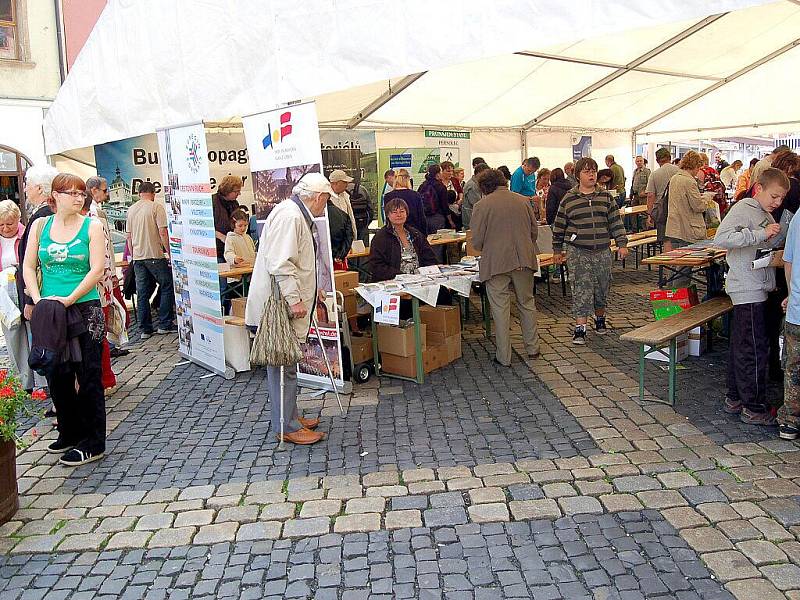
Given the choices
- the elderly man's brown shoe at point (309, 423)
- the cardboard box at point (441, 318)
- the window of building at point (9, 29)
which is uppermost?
the window of building at point (9, 29)

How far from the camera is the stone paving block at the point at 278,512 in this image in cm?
379

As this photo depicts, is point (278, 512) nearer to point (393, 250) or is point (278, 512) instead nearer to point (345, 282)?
point (345, 282)

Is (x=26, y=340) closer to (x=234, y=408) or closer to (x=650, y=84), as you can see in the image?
(x=234, y=408)

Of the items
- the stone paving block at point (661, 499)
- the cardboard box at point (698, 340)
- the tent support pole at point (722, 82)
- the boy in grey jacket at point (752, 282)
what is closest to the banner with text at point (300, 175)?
the stone paving block at point (661, 499)

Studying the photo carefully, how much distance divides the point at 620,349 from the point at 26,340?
5229mm

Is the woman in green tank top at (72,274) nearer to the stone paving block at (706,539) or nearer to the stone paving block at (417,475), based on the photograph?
the stone paving block at (417,475)

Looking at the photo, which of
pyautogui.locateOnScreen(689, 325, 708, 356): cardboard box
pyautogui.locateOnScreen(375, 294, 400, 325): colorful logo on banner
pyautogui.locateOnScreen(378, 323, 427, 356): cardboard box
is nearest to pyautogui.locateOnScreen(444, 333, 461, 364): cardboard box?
pyautogui.locateOnScreen(378, 323, 427, 356): cardboard box

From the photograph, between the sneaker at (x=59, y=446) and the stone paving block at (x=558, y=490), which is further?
the sneaker at (x=59, y=446)

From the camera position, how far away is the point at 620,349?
669cm

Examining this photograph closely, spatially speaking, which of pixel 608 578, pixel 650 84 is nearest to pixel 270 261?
pixel 608 578

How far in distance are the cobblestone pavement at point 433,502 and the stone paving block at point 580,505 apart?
1 centimetres

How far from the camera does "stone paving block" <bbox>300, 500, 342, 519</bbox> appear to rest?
379 centimetres

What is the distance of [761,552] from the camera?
10.4 feet

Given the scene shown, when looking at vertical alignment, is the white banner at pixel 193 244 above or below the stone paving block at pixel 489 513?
above
